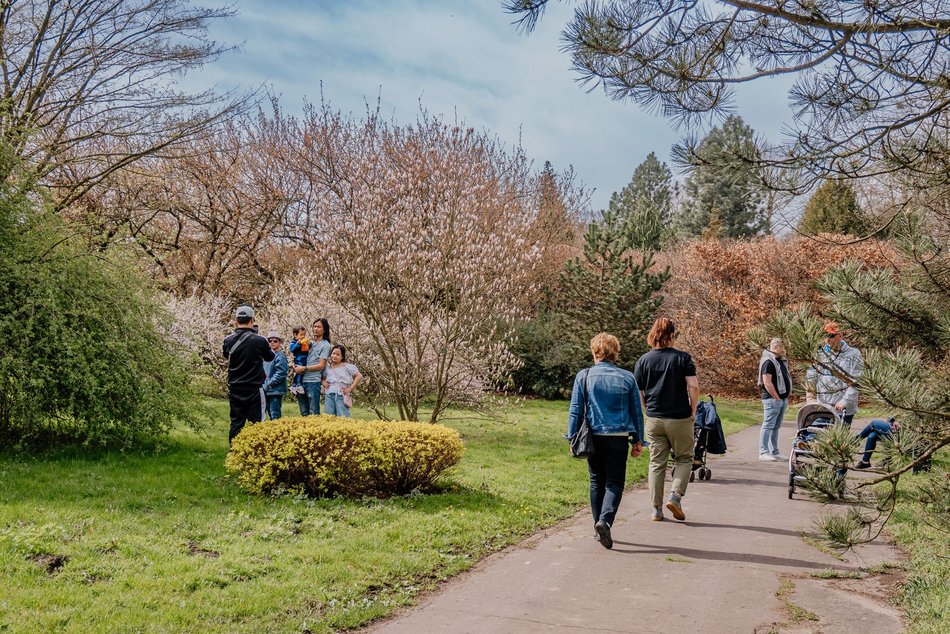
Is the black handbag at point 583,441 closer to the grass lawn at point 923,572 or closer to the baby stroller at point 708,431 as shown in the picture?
the grass lawn at point 923,572

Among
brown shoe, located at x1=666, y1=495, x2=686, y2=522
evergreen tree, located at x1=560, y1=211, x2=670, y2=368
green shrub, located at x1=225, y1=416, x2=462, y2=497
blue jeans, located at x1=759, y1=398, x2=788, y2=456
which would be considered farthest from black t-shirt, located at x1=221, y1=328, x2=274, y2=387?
evergreen tree, located at x1=560, y1=211, x2=670, y2=368

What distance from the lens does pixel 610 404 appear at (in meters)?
6.25

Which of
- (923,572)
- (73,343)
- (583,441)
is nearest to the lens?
(923,572)

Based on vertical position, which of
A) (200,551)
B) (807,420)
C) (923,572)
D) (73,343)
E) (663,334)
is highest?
(663,334)

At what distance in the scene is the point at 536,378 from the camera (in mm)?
22797

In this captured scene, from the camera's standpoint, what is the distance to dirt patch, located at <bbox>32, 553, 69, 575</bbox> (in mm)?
4824

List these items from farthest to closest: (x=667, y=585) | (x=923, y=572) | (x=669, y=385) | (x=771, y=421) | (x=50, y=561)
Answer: (x=771, y=421) < (x=669, y=385) < (x=923, y=572) < (x=667, y=585) < (x=50, y=561)

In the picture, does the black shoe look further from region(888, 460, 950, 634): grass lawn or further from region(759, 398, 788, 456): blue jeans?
region(759, 398, 788, 456): blue jeans

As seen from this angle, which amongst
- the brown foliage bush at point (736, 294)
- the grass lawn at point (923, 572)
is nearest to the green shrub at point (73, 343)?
the grass lawn at point (923, 572)

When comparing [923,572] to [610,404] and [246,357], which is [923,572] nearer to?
[610,404]

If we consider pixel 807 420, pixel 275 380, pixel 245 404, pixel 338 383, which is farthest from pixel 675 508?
pixel 275 380

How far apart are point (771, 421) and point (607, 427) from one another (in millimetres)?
6010

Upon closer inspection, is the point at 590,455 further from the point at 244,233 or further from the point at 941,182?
the point at 244,233

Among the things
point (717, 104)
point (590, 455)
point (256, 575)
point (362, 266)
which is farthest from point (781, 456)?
point (256, 575)
